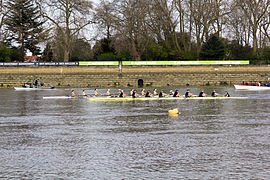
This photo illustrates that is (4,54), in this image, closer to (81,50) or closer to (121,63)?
(121,63)

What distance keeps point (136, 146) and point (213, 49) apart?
185 feet

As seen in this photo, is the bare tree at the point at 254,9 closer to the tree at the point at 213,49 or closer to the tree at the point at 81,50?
the tree at the point at 213,49

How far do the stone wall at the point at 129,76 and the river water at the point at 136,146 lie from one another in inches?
1495

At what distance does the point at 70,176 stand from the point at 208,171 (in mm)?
5202

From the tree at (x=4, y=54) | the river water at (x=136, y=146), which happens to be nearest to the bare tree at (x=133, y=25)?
the tree at (x=4, y=54)

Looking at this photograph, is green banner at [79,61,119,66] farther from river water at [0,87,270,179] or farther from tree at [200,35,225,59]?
river water at [0,87,270,179]

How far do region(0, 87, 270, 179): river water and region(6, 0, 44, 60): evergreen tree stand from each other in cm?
5291

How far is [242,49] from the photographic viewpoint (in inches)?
3356

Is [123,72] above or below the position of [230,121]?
above

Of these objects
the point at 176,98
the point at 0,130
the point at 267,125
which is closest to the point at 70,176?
the point at 0,130

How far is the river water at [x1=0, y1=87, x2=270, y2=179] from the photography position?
50.8 feet

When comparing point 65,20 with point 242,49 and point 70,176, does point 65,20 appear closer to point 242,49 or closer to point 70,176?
point 242,49

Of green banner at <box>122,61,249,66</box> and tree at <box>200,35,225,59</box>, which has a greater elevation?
tree at <box>200,35,225,59</box>

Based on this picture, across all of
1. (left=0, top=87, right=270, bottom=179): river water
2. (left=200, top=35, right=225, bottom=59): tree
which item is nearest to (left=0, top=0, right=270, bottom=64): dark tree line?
(left=200, top=35, right=225, bottom=59): tree
